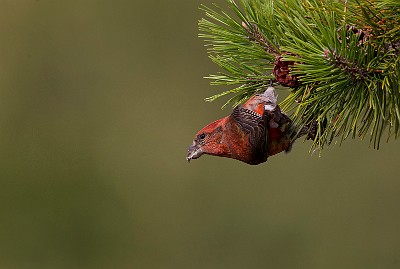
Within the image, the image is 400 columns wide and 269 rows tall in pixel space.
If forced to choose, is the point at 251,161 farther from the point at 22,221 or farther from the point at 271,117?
the point at 22,221

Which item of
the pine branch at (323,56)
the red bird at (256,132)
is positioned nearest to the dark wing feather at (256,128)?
the red bird at (256,132)

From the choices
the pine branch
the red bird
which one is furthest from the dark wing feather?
the pine branch

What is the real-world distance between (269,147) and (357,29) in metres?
0.46

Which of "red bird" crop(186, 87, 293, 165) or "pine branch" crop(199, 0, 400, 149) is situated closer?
"pine branch" crop(199, 0, 400, 149)

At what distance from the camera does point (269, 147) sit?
4.55 ft

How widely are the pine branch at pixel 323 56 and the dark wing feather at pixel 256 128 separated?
19 cm

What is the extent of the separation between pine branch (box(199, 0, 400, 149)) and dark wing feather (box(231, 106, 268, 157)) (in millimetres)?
194

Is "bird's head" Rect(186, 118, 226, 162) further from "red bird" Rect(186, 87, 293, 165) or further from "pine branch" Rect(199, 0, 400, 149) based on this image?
"pine branch" Rect(199, 0, 400, 149)

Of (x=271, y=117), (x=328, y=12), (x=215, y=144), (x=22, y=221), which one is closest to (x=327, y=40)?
(x=328, y=12)

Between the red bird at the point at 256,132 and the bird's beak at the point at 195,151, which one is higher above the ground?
the red bird at the point at 256,132

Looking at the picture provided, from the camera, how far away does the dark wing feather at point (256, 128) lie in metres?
1.38

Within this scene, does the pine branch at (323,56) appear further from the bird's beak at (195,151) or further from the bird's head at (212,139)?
the bird's beak at (195,151)

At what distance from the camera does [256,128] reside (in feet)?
4.58

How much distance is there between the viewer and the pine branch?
3.10 ft
